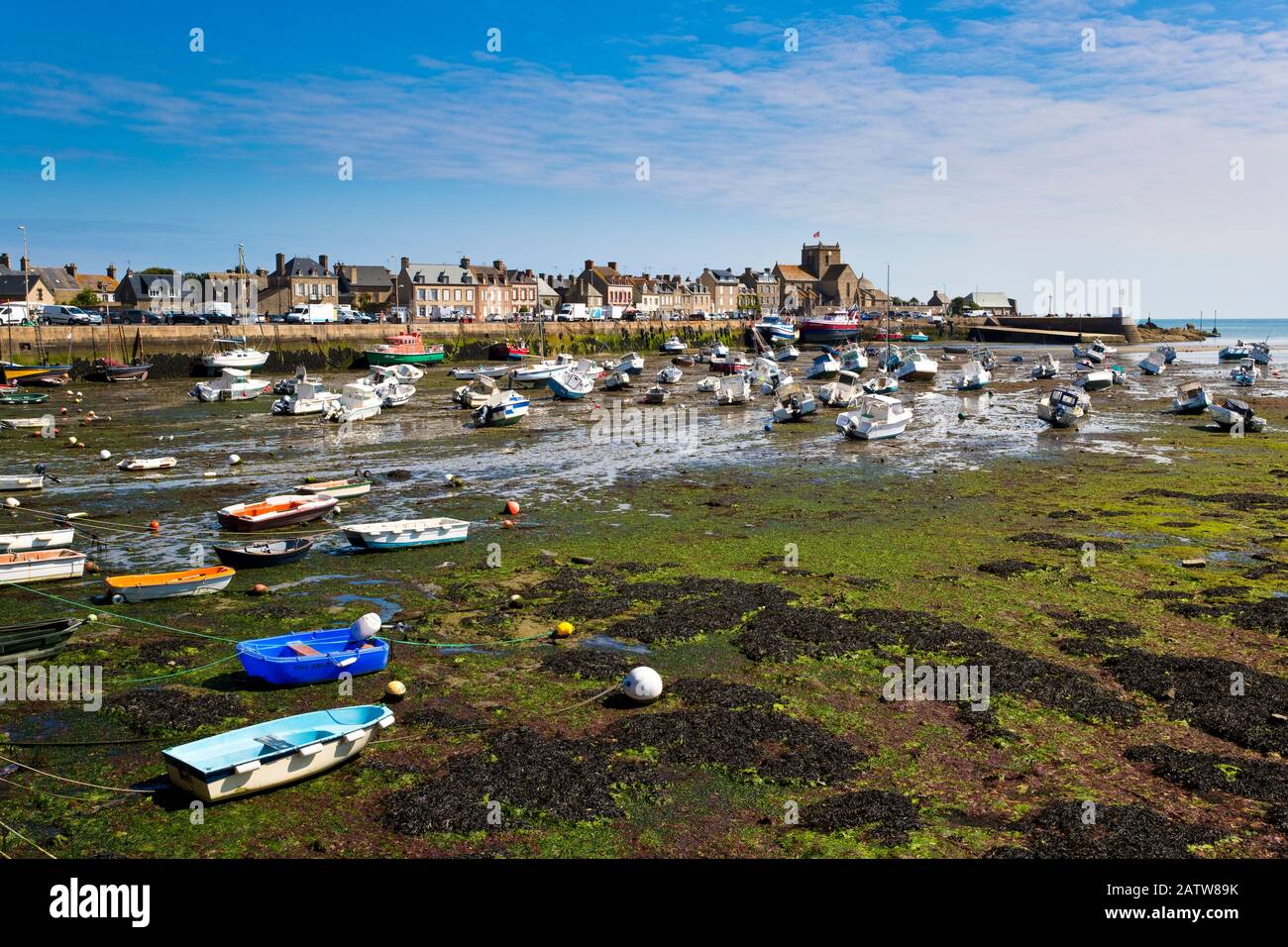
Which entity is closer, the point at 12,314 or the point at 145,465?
the point at 145,465

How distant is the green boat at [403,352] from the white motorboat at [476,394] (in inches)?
803

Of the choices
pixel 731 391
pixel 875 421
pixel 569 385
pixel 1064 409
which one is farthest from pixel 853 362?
pixel 875 421

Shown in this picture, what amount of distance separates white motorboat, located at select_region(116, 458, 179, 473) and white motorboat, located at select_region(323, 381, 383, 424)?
45.8 ft

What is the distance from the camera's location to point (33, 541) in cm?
1983

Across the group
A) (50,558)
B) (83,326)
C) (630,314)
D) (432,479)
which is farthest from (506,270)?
(50,558)

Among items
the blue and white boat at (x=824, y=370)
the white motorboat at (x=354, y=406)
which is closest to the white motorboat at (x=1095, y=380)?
the blue and white boat at (x=824, y=370)

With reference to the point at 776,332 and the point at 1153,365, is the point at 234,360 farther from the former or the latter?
the point at 1153,365

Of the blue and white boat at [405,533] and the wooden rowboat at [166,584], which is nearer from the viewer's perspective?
the wooden rowboat at [166,584]

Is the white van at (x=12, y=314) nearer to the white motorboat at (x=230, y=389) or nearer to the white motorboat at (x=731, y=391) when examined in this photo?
the white motorboat at (x=230, y=389)

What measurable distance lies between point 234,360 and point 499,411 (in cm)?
3121

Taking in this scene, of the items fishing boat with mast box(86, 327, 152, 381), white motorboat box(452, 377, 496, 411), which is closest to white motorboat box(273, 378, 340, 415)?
white motorboat box(452, 377, 496, 411)

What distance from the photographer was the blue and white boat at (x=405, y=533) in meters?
20.5

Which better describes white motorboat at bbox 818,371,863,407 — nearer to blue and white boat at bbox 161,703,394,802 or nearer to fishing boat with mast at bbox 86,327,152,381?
blue and white boat at bbox 161,703,394,802

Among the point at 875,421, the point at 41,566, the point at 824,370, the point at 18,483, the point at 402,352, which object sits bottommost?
the point at 41,566
